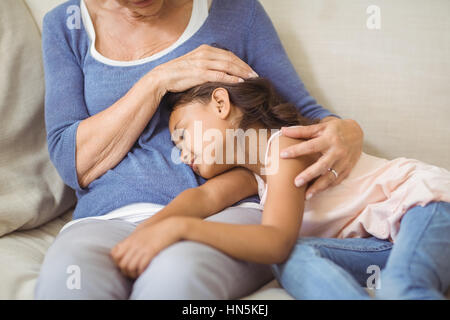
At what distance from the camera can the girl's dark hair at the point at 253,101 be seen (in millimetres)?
1113

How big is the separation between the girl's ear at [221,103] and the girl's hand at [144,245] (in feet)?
1.06

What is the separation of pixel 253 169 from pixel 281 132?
137 mm

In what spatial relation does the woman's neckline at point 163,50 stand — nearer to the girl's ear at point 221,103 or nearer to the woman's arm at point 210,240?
the girl's ear at point 221,103

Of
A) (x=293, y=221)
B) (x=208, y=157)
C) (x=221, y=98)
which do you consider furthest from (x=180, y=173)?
(x=293, y=221)

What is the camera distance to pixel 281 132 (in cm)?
107

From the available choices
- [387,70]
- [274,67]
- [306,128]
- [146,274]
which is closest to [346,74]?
[387,70]

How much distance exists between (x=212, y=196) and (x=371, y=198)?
37cm

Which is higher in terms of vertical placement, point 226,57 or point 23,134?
point 226,57

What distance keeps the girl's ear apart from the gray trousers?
36 centimetres

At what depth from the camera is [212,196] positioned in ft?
3.49

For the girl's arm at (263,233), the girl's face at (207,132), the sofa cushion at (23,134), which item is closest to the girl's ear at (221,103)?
the girl's face at (207,132)

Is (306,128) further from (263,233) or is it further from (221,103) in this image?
(263,233)

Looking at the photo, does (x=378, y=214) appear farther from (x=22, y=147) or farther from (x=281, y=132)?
(x=22, y=147)

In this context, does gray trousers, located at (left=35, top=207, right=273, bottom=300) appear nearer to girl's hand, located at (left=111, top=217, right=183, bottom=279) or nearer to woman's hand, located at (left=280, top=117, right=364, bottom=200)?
girl's hand, located at (left=111, top=217, right=183, bottom=279)
